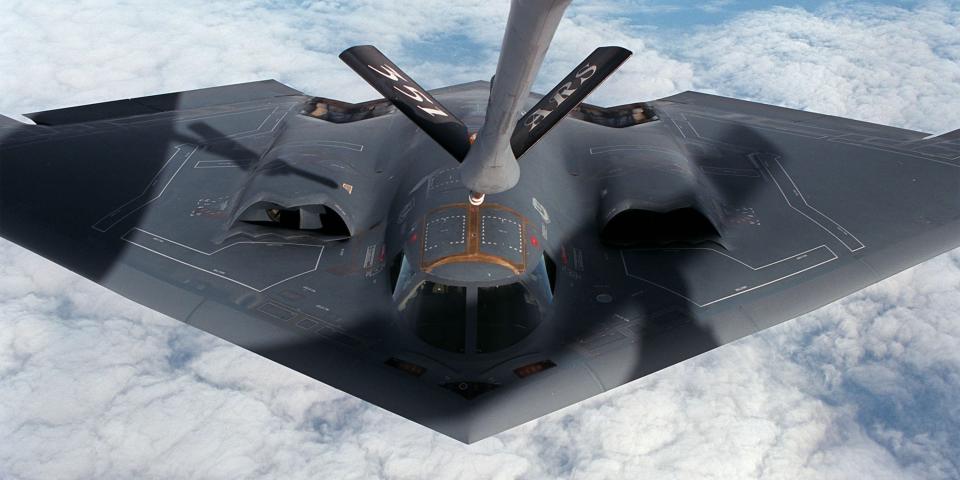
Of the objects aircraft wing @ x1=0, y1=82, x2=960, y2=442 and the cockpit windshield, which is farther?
aircraft wing @ x1=0, y1=82, x2=960, y2=442

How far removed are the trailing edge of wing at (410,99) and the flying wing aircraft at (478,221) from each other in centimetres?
3

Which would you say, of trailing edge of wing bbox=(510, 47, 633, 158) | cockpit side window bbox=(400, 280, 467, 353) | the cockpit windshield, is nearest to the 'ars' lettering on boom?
trailing edge of wing bbox=(510, 47, 633, 158)

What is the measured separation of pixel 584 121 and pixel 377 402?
8524mm

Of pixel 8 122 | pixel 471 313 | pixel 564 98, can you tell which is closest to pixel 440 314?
pixel 471 313

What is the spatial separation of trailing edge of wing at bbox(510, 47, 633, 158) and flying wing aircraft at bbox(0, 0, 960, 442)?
0.03 m

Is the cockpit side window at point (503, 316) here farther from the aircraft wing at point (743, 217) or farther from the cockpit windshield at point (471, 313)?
the aircraft wing at point (743, 217)

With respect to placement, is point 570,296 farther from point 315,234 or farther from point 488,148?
point 315,234

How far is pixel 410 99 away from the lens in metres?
10.5

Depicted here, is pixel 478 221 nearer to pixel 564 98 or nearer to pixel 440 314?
pixel 440 314

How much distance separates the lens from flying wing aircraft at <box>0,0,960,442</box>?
10.2m

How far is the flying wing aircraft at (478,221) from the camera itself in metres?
10.2

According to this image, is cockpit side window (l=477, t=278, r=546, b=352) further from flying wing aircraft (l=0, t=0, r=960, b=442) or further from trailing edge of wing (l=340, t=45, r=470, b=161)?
trailing edge of wing (l=340, t=45, r=470, b=161)

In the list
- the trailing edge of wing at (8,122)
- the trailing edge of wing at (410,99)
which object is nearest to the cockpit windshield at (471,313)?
the trailing edge of wing at (410,99)

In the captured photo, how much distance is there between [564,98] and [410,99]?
2055mm
